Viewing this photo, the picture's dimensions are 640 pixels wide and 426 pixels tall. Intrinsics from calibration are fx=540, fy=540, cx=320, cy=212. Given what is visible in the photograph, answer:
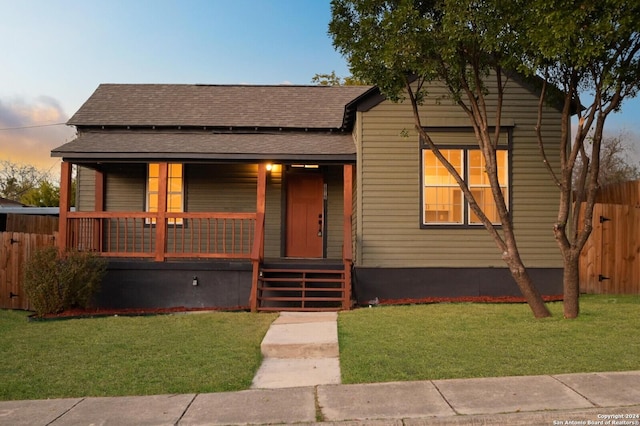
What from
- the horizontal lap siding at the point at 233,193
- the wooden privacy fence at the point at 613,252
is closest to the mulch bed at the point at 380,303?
the wooden privacy fence at the point at 613,252

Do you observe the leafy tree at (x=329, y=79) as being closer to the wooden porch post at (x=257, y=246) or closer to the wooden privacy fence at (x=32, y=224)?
the wooden privacy fence at (x=32, y=224)

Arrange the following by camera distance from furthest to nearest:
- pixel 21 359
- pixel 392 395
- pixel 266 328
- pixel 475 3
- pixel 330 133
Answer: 1. pixel 330 133
2. pixel 266 328
3. pixel 475 3
4. pixel 21 359
5. pixel 392 395

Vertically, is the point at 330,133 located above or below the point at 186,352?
above

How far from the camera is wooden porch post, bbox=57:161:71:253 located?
1079 cm

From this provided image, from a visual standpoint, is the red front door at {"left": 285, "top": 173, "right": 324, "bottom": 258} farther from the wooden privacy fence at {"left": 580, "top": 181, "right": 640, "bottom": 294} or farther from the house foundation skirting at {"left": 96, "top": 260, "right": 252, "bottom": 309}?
the wooden privacy fence at {"left": 580, "top": 181, "right": 640, "bottom": 294}

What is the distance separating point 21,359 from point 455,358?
5291mm

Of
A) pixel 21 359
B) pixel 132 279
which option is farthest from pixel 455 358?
pixel 132 279

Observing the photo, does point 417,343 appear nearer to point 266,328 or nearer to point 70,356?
point 266,328

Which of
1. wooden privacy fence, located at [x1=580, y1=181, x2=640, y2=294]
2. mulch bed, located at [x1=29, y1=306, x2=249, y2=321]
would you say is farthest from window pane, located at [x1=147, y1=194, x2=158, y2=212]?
wooden privacy fence, located at [x1=580, y1=181, x2=640, y2=294]

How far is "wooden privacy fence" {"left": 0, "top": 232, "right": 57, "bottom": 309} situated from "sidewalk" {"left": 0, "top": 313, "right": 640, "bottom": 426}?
706cm

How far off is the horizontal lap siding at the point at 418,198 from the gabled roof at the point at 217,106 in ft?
4.35

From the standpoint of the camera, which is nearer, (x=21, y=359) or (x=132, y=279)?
(x=21, y=359)

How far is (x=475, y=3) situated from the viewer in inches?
305

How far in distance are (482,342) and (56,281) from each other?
7399 millimetres
